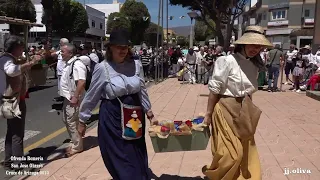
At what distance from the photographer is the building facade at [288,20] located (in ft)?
150

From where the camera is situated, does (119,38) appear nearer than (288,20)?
Yes

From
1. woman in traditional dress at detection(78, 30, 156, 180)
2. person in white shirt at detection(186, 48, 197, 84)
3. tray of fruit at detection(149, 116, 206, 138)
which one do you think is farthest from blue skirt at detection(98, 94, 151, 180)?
person in white shirt at detection(186, 48, 197, 84)

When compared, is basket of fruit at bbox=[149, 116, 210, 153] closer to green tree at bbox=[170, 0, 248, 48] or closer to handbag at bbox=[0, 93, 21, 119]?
handbag at bbox=[0, 93, 21, 119]

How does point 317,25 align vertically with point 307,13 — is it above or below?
below

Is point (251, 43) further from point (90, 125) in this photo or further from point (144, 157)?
point (90, 125)

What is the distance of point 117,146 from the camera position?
338 cm

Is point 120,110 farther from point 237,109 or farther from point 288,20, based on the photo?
point 288,20

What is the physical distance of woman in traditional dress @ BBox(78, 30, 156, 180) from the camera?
3.35m

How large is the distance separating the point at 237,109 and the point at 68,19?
1812 inches

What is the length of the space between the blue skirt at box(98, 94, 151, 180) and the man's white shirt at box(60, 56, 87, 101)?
1.82 m

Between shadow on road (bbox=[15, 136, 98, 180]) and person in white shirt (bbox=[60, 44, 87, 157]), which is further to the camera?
shadow on road (bbox=[15, 136, 98, 180])

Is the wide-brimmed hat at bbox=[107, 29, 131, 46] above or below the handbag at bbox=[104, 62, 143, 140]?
above

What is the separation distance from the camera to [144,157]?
3547mm

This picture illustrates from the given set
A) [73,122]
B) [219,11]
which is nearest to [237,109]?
[73,122]
